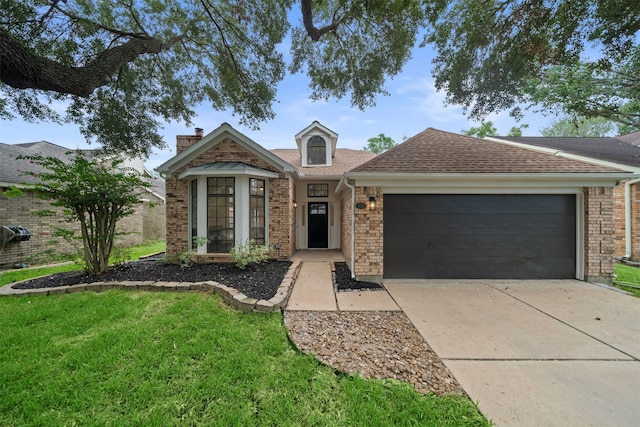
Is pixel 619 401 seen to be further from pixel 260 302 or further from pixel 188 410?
pixel 260 302

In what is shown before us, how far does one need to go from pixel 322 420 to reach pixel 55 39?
944cm

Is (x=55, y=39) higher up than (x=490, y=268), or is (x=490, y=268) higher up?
(x=55, y=39)

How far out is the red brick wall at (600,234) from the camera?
559cm

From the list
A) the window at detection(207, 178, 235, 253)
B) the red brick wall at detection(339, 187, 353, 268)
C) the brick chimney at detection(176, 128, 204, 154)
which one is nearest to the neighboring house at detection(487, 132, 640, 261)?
the red brick wall at detection(339, 187, 353, 268)

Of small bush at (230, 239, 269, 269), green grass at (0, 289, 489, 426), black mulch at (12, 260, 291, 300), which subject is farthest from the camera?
small bush at (230, 239, 269, 269)

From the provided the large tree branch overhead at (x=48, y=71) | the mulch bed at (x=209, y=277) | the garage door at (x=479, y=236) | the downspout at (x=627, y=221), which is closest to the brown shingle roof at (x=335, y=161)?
the garage door at (x=479, y=236)

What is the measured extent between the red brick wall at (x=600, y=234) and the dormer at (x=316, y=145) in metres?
8.44

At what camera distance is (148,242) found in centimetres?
1357

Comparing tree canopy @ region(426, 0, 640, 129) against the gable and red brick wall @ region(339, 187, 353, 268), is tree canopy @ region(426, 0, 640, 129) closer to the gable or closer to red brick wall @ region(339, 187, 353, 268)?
red brick wall @ region(339, 187, 353, 268)

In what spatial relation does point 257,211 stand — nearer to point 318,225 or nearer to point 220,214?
point 220,214

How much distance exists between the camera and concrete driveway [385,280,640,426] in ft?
6.82

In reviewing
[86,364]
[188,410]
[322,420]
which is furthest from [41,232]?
[322,420]

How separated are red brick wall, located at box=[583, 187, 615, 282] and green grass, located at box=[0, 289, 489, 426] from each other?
21.3ft

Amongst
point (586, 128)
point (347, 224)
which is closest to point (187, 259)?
point (347, 224)
